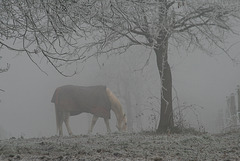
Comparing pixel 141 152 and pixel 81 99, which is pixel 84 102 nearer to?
pixel 81 99

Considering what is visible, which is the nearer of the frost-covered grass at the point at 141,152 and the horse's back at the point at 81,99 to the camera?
the frost-covered grass at the point at 141,152

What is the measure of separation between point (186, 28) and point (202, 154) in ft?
15.9

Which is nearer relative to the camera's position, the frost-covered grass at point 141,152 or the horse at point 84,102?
the frost-covered grass at point 141,152

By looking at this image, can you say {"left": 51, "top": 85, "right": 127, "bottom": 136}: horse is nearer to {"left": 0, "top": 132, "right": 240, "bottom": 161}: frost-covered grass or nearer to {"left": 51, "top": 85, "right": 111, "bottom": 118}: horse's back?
{"left": 51, "top": 85, "right": 111, "bottom": 118}: horse's back

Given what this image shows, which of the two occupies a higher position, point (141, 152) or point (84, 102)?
point (84, 102)

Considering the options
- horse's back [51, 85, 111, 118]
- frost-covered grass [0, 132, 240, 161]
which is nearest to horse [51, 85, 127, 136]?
horse's back [51, 85, 111, 118]

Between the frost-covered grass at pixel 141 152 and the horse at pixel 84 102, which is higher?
the horse at pixel 84 102

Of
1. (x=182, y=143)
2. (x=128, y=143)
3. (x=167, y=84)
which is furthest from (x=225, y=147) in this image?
(x=167, y=84)

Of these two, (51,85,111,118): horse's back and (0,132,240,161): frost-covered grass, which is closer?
(0,132,240,161): frost-covered grass

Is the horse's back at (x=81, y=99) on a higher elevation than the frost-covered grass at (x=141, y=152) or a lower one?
higher

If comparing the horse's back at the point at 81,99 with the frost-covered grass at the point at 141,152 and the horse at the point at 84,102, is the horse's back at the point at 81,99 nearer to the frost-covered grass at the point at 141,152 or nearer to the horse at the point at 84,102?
the horse at the point at 84,102

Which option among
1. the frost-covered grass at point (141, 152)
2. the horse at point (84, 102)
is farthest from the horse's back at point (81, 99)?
the frost-covered grass at point (141, 152)

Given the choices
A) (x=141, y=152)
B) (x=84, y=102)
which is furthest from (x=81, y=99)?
(x=141, y=152)

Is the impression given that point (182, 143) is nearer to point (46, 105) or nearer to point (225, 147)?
point (225, 147)
